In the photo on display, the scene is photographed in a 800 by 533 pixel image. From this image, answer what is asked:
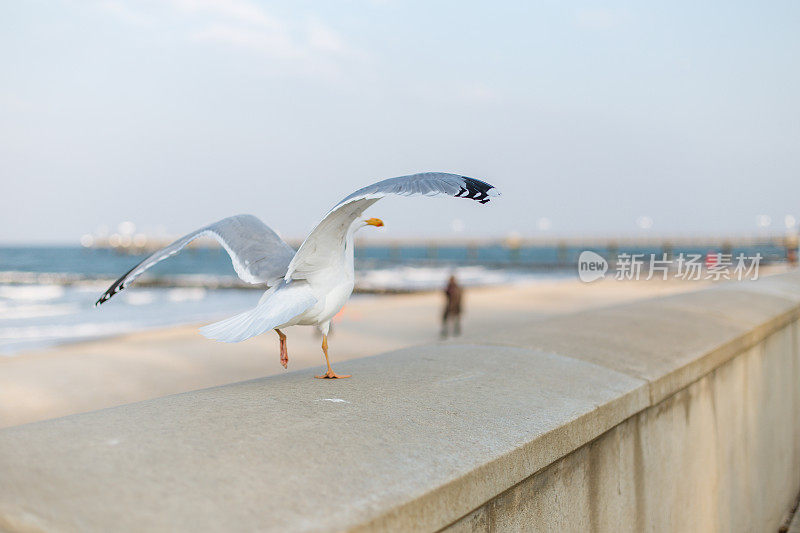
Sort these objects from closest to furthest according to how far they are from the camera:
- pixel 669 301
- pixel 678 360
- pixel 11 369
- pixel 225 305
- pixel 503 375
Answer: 1. pixel 503 375
2. pixel 678 360
3. pixel 669 301
4. pixel 11 369
5. pixel 225 305

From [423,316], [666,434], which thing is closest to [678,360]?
[666,434]

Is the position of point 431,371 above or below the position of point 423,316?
above

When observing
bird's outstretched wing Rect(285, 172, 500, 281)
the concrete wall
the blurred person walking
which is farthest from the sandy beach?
bird's outstretched wing Rect(285, 172, 500, 281)

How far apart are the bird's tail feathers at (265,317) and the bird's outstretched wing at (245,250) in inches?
8.6

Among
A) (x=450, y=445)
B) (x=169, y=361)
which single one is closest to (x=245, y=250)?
(x=450, y=445)

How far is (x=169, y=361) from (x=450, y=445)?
9.66 metres

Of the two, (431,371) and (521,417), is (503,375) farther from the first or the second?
(521,417)

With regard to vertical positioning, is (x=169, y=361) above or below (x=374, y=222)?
below

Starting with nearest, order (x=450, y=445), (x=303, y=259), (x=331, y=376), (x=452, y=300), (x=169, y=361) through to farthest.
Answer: (x=450, y=445), (x=303, y=259), (x=331, y=376), (x=169, y=361), (x=452, y=300)

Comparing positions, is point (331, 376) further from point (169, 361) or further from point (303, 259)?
point (169, 361)

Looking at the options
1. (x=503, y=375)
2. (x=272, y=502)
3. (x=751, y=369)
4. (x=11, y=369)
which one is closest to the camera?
(x=272, y=502)

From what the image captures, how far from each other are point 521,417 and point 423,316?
606 inches

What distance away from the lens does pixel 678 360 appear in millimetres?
2920

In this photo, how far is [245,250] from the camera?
2.94m
